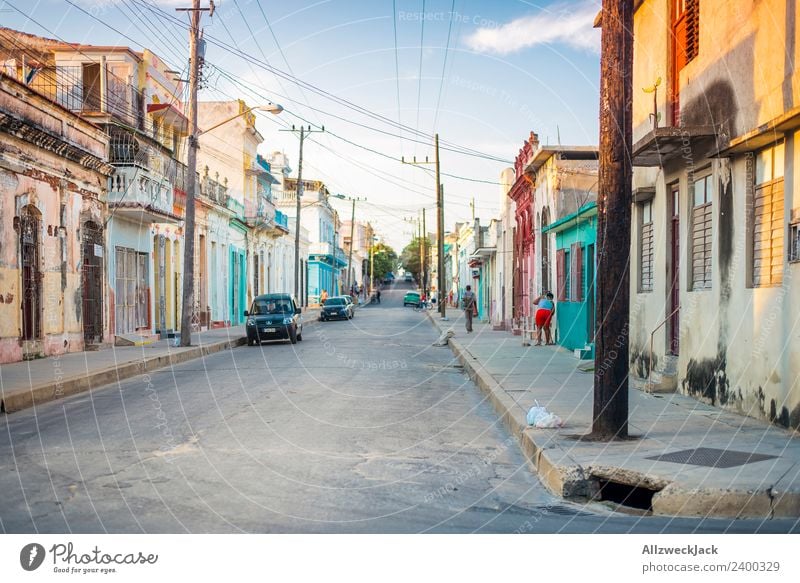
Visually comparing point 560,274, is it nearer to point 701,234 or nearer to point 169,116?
point 701,234

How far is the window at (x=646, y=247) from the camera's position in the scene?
1459 cm

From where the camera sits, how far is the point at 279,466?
745cm

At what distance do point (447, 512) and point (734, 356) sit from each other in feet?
19.2

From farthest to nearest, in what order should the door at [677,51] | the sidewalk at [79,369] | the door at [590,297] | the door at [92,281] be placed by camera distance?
the door at [92,281], the door at [590,297], the door at [677,51], the sidewalk at [79,369]

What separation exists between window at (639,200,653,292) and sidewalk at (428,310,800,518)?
10.0 ft

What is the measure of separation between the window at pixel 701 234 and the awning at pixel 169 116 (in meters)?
22.0

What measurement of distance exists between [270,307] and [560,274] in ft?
35.1

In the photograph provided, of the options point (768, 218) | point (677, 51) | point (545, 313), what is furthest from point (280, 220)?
point (768, 218)

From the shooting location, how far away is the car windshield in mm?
28702

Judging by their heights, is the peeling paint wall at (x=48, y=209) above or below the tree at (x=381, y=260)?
below

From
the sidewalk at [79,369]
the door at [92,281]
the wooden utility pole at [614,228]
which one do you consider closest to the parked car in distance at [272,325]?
the sidewalk at [79,369]

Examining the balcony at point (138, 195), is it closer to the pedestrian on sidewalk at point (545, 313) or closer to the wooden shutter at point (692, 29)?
the pedestrian on sidewalk at point (545, 313)

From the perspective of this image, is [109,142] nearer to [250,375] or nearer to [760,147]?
[250,375]

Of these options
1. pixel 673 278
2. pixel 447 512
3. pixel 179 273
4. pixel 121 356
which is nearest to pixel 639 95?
pixel 673 278
